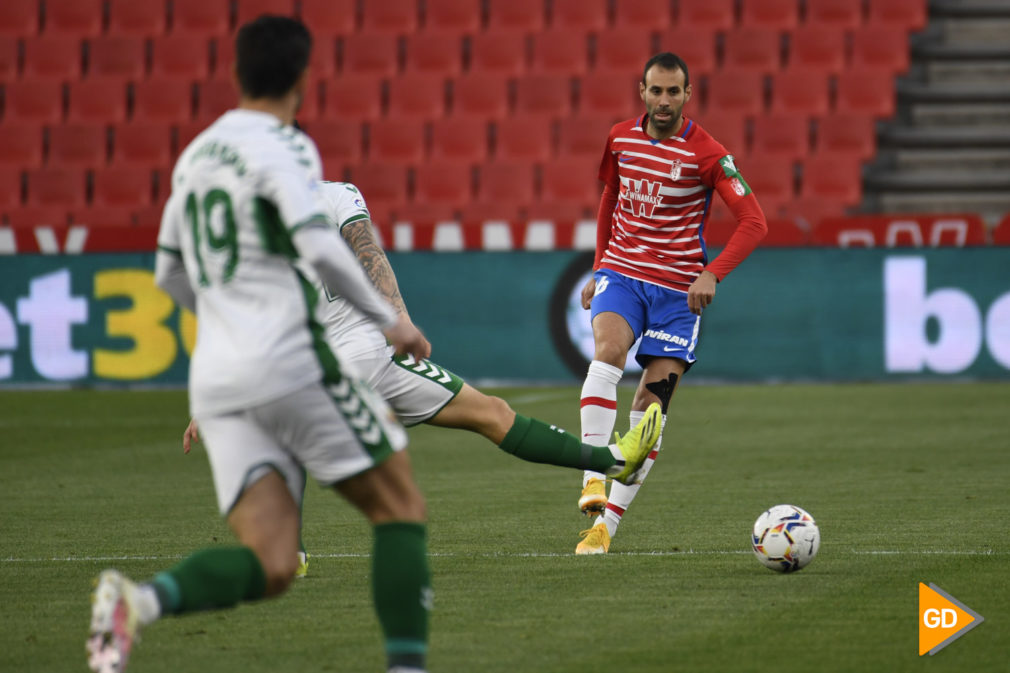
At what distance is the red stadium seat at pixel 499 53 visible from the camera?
1838cm

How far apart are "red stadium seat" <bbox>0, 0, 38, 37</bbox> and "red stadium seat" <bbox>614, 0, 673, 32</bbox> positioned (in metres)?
7.46

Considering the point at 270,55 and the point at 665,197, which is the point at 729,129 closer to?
the point at 665,197

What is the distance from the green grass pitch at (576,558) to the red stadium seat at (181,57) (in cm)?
851

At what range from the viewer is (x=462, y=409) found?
528 centimetres

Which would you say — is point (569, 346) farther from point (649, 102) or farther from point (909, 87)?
point (649, 102)

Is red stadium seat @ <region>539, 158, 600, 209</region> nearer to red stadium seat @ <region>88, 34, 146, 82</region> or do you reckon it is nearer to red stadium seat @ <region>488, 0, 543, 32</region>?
red stadium seat @ <region>488, 0, 543, 32</region>

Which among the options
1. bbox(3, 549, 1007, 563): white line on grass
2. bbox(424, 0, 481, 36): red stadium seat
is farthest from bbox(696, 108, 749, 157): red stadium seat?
bbox(3, 549, 1007, 563): white line on grass

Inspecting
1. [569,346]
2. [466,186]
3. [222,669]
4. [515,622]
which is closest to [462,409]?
[515,622]

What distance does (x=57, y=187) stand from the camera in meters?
17.9

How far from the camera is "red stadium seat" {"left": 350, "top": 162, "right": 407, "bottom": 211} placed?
57.1 ft

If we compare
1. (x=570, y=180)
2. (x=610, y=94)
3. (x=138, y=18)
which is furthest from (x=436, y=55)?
(x=138, y=18)

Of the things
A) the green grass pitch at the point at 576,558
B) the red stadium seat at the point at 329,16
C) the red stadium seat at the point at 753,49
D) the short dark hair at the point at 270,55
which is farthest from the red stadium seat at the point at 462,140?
the short dark hair at the point at 270,55

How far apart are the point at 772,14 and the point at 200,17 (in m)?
7.14

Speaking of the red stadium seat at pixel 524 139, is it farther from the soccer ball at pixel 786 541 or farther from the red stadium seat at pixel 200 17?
the soccer ball at pixel 786 541
